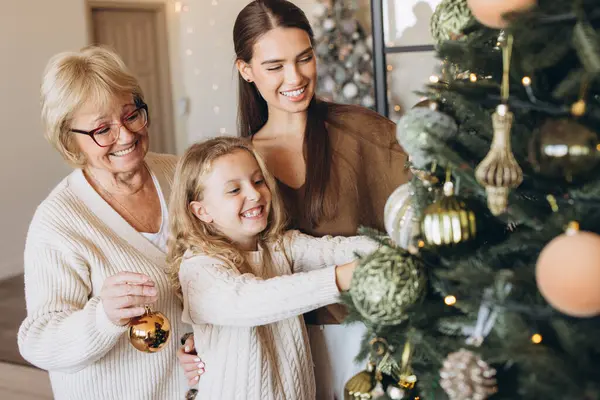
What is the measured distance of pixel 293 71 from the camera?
1627 millimetres

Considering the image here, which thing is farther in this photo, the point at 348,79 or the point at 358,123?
the point at 348,79

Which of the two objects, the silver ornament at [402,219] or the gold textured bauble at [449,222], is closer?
the gold textured bauble at [449,222]

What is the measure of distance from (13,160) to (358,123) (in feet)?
13.0

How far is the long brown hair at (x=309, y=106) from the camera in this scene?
1.64 m

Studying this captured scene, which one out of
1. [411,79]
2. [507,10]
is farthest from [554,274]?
[411,79]

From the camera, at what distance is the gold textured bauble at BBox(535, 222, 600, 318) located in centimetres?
74

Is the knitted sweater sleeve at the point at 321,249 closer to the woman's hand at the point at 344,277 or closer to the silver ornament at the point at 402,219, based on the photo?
the woman's hand at the point at 344,277

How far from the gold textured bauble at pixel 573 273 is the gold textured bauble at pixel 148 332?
2.97 feet

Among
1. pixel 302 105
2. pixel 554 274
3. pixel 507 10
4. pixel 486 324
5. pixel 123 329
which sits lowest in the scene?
pixel 123 329

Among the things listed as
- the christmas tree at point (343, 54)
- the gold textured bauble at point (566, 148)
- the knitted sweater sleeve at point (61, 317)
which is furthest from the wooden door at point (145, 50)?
the gold textured bauble at point (566, 148)

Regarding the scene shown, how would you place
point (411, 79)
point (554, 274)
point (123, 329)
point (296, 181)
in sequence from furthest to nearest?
point (411, 79) → point (296, 181) → point (123, 329) → point (554, 274)

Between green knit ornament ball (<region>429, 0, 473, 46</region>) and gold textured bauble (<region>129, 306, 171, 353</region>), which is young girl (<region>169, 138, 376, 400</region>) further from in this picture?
green knit ornament ball (<region>429, 0, 473, 46</region>)

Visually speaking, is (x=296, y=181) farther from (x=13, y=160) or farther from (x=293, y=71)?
(x=13, y=160)

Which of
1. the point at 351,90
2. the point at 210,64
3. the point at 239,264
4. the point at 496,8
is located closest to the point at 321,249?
the point at 239,264
